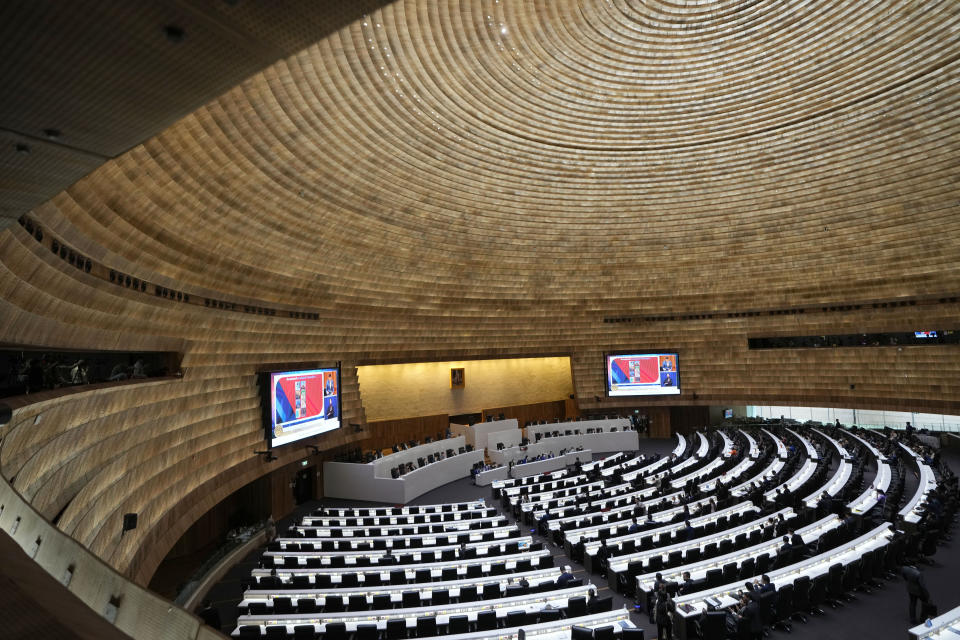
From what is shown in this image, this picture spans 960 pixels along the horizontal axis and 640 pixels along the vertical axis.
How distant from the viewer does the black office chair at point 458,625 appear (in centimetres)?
718

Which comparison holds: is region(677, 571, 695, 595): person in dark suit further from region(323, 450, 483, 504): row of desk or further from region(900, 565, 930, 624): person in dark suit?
region(323, 450, 483, 504): row of desk

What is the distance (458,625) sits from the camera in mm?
7203

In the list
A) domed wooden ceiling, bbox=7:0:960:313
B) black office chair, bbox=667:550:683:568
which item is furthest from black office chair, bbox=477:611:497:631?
domed wooden ceiling, bbox=7:0:960:313

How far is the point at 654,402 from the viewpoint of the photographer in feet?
85.8

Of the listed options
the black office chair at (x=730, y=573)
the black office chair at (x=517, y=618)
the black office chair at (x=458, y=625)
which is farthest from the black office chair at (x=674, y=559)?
the black office chair at (x=458, y=625)

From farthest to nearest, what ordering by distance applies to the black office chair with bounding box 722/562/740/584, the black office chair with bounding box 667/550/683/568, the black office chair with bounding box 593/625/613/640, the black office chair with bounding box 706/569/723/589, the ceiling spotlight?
1. the black office chair with bounding box 667/550/683/568
2. the black office chair with bounding box 722/562/740/584
3. the black office chair with bounding box 706/569/723/589
4. the black office chair with bounding box 593/625/613/640
5. the ceiling spotlight

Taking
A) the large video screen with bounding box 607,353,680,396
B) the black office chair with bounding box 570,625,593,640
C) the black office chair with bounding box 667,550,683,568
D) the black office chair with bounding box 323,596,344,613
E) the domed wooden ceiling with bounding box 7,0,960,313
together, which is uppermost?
the domed wooden ceiling with bounding box 7,0,960,313

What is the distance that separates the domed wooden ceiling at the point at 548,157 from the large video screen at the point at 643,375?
621 centimetres

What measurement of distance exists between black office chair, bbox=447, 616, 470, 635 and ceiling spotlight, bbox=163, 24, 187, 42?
7316 millimetres

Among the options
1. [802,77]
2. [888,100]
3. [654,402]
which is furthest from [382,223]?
[654,402]

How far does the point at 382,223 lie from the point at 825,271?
57.1 feet

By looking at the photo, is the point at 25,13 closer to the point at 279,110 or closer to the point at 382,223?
the point at 279,110

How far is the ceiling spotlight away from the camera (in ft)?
5.55

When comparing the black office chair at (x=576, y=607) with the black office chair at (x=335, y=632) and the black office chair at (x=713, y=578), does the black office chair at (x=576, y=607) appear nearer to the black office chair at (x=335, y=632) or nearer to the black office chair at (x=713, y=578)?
the black office chair at (x=713, y=578)
